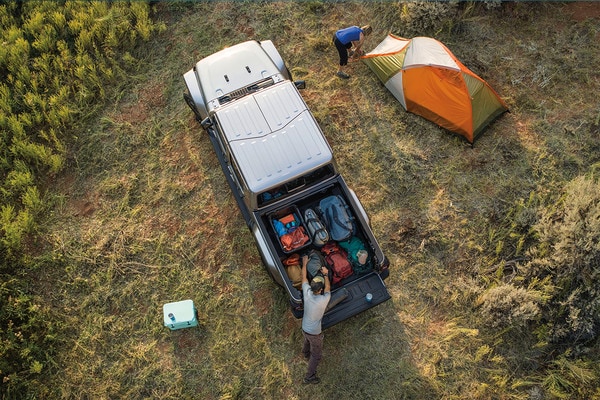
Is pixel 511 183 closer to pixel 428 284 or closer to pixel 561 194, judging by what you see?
pixel 561 194

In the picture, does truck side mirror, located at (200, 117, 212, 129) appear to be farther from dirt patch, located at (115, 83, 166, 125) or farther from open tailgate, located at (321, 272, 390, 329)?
open tailgate, located at (321, 272, 390, 329)

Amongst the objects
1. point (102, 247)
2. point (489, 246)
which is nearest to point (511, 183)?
point (489, 246)

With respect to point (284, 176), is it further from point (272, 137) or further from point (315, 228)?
point (315, 228)

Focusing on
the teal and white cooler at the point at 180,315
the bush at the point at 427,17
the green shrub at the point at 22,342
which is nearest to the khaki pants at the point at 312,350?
the teal and white cooler at the point at 180,315

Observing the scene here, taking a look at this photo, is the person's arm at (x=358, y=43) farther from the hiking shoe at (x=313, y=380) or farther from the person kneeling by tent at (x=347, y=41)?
the hiking shoe at (x=313, y=380)

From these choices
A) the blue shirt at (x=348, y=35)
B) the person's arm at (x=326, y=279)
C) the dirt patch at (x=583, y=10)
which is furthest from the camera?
the dirt patch at (x=583, y=10)

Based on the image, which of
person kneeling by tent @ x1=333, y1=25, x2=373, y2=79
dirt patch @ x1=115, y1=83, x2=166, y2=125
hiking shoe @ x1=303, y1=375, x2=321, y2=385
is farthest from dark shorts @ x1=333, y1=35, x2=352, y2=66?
hiking shoe @ x1=303, y1=375, x2=321, y2=385
